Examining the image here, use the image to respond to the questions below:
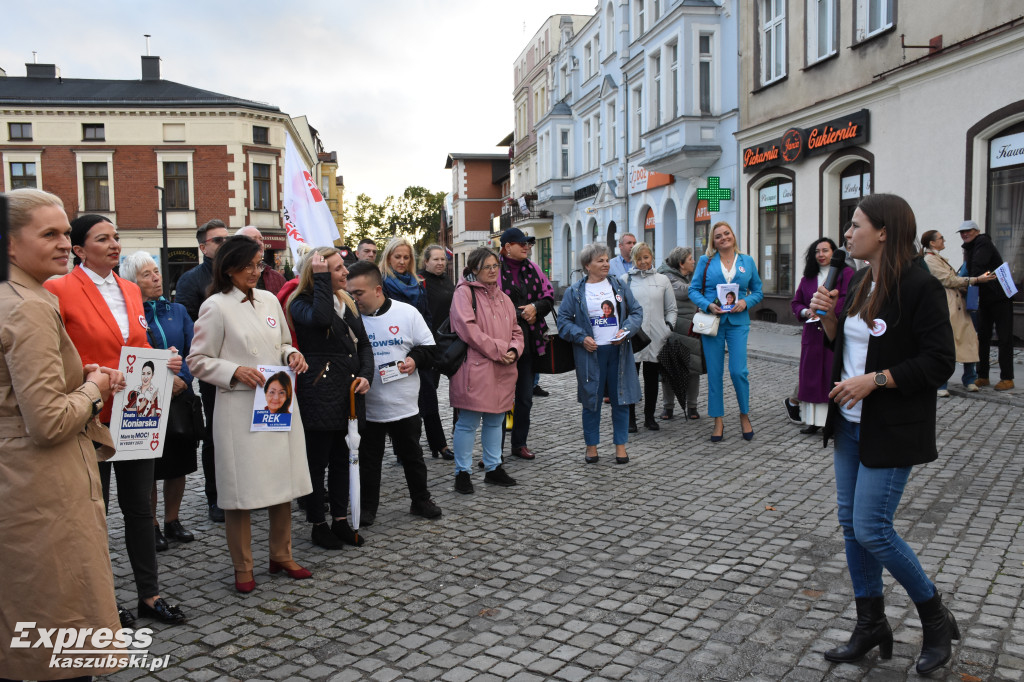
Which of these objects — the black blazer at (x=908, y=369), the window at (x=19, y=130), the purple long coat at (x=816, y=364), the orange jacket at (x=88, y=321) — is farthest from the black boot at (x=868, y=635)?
the window at (x=19, y=130)

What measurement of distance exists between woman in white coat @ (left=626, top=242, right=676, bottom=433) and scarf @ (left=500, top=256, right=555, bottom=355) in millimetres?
1331

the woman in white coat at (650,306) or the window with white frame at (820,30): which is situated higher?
the window with white frame at (820,30)

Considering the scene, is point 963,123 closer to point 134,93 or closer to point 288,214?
point 288,214

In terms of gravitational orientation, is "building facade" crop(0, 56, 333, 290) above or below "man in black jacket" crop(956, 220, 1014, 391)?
above

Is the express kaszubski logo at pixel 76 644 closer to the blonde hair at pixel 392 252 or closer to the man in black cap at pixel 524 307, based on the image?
the blonde hair at pixel 392 252

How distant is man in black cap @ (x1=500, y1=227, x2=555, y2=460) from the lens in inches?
288

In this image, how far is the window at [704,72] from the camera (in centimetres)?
2392

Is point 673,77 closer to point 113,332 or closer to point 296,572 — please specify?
point 296,572

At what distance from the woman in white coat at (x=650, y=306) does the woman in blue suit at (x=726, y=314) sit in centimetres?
46

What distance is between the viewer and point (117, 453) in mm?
3760

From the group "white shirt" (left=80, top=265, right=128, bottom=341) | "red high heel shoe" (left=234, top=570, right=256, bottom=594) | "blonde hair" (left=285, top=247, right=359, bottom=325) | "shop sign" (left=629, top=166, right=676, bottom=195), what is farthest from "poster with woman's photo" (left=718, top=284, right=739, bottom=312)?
"shop sign" (left=629, top=166, right=676, bottom=195)

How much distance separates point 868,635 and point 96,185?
49735mm

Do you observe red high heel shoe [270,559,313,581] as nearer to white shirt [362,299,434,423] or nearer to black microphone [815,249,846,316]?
white shirt [362,299,434,423]

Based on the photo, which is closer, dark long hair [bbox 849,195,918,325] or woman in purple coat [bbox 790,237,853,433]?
dark long hair [bbox 849,195,918,325]
